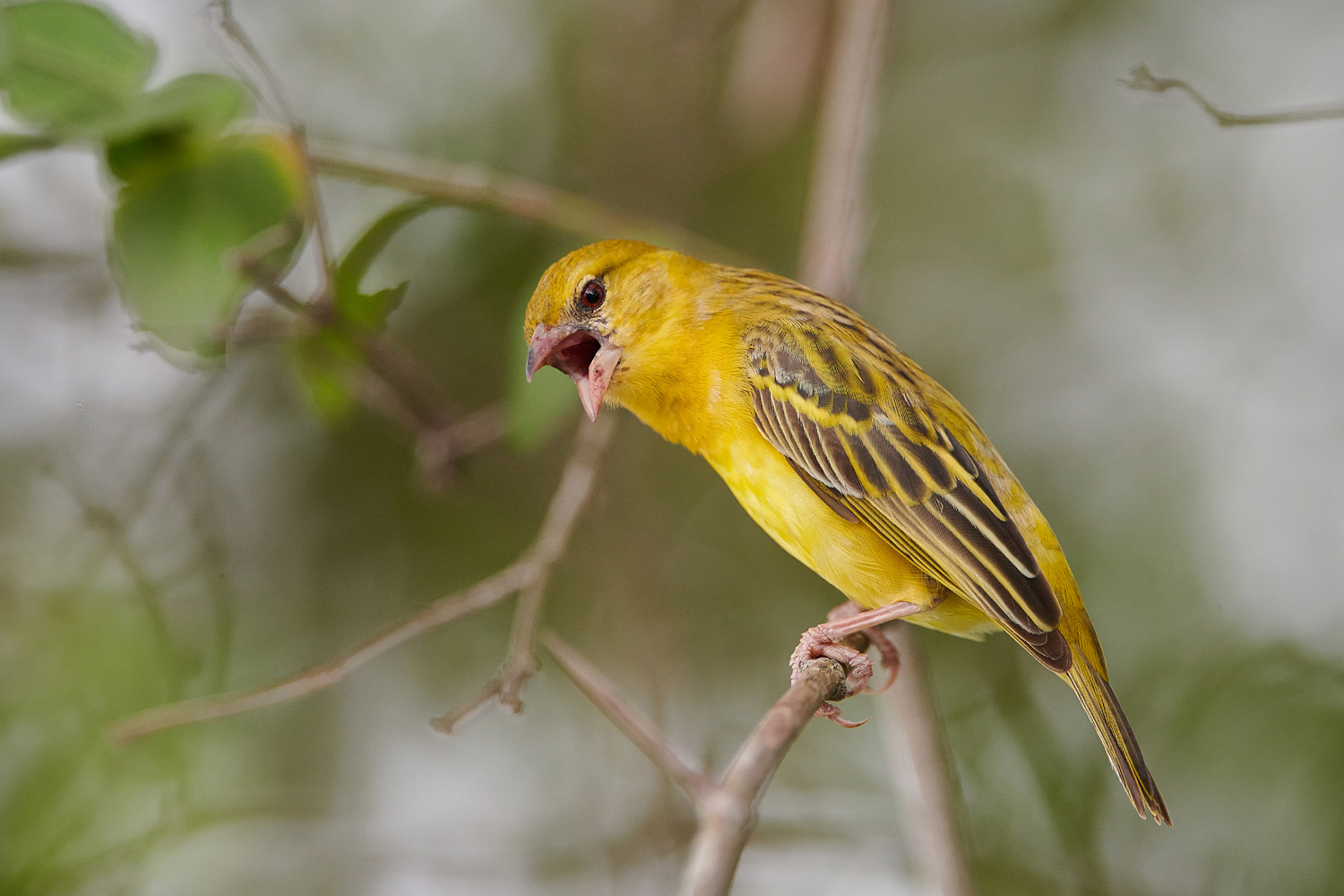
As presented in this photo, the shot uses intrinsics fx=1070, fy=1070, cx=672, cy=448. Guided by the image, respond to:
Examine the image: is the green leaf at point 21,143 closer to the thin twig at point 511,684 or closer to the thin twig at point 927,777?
the thin twig at point 511,684

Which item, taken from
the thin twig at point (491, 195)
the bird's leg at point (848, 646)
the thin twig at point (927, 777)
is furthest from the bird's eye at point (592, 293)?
the thin twig at point (927, 777)

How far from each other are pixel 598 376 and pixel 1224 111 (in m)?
1.70

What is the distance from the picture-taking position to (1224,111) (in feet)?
8.68

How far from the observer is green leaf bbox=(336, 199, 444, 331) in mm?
3457

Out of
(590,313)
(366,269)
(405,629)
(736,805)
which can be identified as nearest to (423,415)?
(366,269)

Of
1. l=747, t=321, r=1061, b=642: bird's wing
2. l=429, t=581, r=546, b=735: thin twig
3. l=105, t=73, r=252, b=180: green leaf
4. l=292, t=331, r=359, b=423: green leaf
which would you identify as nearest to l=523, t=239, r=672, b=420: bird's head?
l=747, t=321, r=1061, b=642: bird's wing

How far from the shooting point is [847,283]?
12.3 feet

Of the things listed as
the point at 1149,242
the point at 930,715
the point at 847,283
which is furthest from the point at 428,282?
the point at 1149,242

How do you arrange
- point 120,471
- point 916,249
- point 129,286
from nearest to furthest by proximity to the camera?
point 129,286 → point 120,471 → point 916,249

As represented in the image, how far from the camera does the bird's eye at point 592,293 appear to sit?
2883 mm

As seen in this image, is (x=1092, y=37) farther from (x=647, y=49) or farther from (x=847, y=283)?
(x=847, y=283)

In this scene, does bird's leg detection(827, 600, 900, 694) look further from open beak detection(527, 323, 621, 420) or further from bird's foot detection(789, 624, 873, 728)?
open beak detection(527, 323, 621, 420)

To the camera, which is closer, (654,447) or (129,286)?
(129,286)

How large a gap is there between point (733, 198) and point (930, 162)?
130 cm
